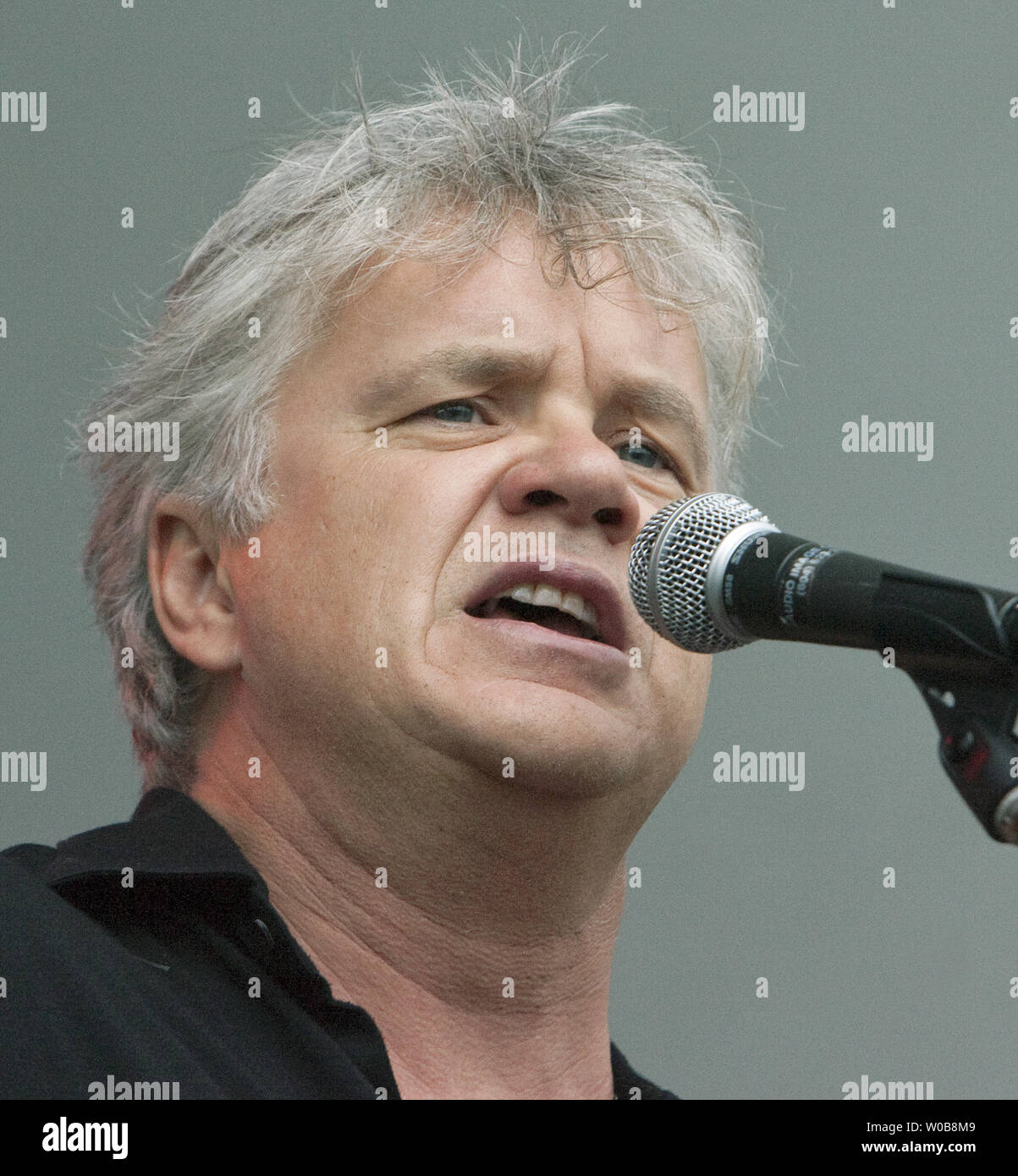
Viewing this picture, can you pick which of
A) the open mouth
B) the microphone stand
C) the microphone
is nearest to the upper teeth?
the open mouth

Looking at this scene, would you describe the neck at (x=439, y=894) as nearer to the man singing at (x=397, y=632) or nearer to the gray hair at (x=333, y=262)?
the man singing at (x=397, y=632)

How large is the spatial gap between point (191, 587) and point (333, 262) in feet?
1.56

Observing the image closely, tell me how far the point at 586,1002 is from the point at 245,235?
115 centimetres

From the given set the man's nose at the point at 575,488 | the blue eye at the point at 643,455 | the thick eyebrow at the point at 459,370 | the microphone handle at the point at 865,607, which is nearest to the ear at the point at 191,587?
the thick eyebrow at the point at 459,370

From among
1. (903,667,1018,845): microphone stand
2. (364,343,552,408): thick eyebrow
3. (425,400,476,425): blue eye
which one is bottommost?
(903,667,1018,845): microphone stand

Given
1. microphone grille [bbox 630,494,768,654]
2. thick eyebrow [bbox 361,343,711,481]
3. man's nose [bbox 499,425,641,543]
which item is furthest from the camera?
thick eyebrow [bbox 361,343,711,481]

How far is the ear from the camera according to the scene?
2.04 m

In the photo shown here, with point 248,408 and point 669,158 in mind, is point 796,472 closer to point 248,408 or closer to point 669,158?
point 669,158

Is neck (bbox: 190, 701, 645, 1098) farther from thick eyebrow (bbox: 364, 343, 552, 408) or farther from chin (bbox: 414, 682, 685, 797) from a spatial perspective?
thick eyebrow (bbox: 364, 343, 552, 408)

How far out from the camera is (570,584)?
185 cm

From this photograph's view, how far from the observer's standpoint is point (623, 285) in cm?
210

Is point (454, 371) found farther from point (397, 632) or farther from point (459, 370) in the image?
point (397, 632)

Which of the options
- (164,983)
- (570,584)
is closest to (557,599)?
(570,584)

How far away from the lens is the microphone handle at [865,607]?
1.10m
